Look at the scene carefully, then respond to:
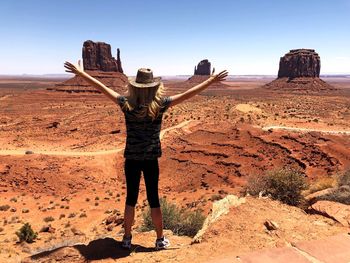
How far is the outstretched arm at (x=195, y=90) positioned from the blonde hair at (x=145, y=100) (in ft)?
0.67

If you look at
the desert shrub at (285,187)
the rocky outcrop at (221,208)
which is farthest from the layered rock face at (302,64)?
the rocky outcrop at (221,208)

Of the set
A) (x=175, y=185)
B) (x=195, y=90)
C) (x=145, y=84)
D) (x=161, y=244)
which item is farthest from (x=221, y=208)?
(x=175, y=185)

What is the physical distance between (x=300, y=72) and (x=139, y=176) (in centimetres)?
11680

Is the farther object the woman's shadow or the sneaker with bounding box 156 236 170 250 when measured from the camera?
the sneaker with bounding box 156 236 170 250

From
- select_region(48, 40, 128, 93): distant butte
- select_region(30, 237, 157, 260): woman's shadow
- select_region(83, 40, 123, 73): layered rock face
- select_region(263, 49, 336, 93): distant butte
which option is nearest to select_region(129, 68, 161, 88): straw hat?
select_region(30, 237, 157, 260): woman's shadow

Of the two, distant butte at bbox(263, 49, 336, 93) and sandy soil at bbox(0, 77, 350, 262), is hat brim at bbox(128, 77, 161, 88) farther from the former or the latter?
distant butte at bbox(263, 49, 336, 93)

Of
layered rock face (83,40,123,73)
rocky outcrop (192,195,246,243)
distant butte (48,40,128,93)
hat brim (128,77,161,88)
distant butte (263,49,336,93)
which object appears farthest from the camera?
distant butte (263,49,336,93)

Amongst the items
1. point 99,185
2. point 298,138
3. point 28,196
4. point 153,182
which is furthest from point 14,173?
point 153,182

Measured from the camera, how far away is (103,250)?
442cm

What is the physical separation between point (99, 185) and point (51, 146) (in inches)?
505

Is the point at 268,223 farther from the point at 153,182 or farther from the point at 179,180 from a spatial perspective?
the point at 179,180

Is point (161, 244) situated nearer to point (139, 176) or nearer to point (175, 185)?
point (139, 176)

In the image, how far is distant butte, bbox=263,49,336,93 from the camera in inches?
4131

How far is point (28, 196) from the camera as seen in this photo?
18531mm
